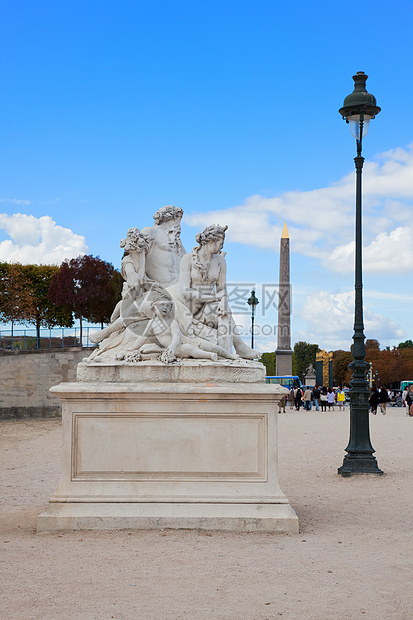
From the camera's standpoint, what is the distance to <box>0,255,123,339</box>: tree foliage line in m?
40.1

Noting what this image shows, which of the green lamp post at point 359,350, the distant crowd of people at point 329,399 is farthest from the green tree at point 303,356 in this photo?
the green lamp post at point 359,350

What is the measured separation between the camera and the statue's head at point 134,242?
25.2 feet

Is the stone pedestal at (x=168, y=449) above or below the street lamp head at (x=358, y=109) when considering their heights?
below

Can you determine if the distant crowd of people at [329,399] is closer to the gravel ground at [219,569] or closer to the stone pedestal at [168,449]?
the gravel ground at [219,569]

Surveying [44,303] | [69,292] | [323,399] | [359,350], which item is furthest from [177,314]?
[44,303]

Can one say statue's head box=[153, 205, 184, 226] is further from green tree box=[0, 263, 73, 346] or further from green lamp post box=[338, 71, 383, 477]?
green tree box=[0, 263, 73, 346]

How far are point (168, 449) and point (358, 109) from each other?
6915mm

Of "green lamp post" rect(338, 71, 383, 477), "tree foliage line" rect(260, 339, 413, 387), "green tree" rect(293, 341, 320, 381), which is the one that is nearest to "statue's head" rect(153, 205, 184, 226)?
"green lamp post" rect(338, 71, 383, 477)

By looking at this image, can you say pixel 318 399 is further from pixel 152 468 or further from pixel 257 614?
pixel 257 614

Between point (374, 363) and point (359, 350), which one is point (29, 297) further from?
point (374, 363)

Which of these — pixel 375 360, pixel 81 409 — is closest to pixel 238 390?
pixel 81 409

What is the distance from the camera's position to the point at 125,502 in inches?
254

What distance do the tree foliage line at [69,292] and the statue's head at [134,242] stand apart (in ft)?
104

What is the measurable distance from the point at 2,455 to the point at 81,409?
8.62 m
